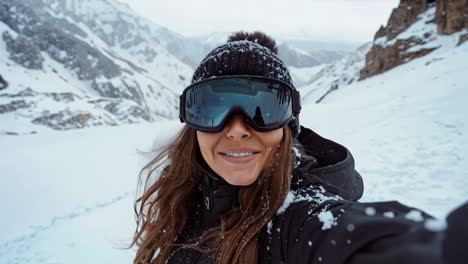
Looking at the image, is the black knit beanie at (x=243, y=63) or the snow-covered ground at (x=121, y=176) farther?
the snow-covered ground at (x=121, y=176)

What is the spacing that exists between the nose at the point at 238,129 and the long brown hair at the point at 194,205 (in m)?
0.20

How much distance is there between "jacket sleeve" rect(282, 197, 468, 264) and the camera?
0.60 metres

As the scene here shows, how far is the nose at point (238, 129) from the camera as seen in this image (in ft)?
5.27

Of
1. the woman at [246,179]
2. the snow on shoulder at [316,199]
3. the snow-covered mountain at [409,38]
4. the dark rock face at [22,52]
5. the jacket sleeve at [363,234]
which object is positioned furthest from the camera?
the dark rock face at [22,52]

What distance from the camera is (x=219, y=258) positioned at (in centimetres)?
150

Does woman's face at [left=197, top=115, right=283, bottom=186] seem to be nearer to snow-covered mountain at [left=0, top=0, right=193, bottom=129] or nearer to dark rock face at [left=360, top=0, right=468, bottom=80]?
dark rock face at [left=360, top=0, right=468, bottom=80]

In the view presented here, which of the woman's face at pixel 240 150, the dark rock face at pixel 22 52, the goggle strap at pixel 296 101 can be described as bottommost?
the woman's face at pixel 240 150

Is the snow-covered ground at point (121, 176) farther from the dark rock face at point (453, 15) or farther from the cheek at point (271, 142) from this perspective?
the dark rock face at point (453, 15)

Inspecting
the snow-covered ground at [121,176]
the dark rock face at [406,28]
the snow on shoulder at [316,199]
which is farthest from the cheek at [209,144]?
the dark rock face at [406,28]

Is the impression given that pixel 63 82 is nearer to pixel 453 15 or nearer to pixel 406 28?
pixel 406 28

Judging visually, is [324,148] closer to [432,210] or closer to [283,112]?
[283,112]

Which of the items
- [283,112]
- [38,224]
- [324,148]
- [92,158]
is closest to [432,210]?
[324,148]

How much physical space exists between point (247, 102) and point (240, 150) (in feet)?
0.89

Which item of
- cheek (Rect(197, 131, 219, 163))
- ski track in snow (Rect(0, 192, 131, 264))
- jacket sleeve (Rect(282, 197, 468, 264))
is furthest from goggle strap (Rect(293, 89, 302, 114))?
ski track in snow (Rect(0, 192, 131, 264))
